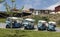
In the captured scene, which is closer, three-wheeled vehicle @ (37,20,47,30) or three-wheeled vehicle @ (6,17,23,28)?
three-wheeled vehicle @ (6,17,23,28)

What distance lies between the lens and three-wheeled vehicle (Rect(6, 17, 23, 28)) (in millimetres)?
13702

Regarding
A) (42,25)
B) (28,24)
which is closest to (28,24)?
(28,24)

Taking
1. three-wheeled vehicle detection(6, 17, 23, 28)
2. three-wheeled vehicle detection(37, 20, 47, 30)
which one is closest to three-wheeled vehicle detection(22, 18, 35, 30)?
three-wheeled vehicle detection(6, 17, 23, 28)

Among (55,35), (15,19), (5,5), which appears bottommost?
(55,35)

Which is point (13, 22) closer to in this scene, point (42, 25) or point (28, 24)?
point (28, 24)

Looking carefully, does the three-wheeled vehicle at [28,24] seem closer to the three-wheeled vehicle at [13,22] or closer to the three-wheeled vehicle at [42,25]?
the three-wheeled vehicle at [13,22]

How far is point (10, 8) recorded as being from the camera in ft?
40.7

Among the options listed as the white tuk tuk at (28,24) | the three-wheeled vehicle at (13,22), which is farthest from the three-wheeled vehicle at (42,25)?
the three-wheeled vehicle at (13,22)

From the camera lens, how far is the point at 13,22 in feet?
46.6

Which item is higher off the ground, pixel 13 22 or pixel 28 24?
pixel 13 22

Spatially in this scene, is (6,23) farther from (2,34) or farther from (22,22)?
(2,34)

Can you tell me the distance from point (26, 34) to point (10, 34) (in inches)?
39.9

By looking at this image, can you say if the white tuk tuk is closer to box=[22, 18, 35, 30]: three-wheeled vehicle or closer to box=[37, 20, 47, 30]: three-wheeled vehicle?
box=[22, 18, 35, 30]: three-wheeled vehicle

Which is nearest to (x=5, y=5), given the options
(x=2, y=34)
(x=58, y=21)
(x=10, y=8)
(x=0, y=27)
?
(x=10, y=8)
